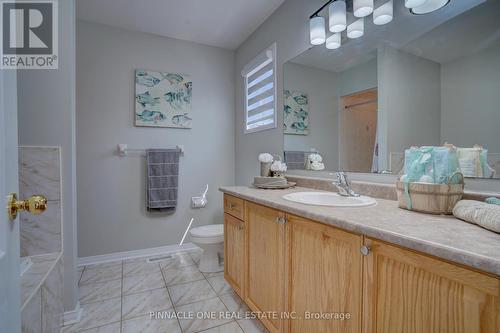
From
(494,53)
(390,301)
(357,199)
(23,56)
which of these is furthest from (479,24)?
→ (23,56)

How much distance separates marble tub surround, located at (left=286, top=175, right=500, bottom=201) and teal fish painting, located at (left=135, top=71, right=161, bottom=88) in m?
1.75

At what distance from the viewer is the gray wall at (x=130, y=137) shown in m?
2.33

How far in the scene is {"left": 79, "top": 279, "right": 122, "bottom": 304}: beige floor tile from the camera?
1.80 m

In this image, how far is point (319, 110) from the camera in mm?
1788

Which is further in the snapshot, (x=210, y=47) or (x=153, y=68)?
(x=210, y=47)

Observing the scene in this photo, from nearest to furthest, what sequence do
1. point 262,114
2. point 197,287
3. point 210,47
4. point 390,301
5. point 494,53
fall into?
point 390,301 → point 494,53 → point 197,287 → point 262,114 → point 210,47

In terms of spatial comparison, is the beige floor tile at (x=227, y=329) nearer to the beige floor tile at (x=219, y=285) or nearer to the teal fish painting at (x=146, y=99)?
the beige floor tile at (x=219, y=285)

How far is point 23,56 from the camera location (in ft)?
5.02

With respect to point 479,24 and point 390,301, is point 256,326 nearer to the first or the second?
point 390,301

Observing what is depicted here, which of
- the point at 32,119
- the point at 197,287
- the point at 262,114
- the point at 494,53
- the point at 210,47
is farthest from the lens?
the point at 210,47

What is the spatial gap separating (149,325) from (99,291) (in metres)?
0.68

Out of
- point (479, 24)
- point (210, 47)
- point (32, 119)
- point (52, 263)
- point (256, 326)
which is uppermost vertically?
→ point (210, 47)

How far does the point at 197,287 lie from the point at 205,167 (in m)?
1.34

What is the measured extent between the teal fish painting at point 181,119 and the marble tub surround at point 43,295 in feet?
5.32
